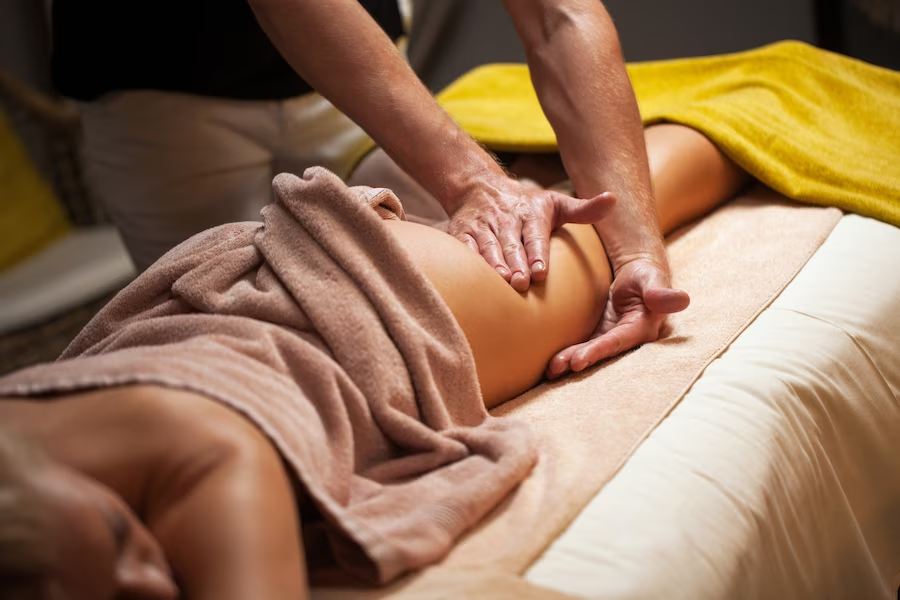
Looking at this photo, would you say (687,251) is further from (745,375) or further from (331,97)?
(331,97)

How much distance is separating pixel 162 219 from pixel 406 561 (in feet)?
4.82

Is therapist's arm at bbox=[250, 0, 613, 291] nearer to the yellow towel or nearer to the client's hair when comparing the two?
the client's hair

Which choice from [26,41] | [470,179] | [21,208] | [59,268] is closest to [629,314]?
[470,179]

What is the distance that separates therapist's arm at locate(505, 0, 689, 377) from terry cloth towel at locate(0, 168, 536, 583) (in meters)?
0.26

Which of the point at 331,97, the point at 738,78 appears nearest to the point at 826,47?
the point at 738,78

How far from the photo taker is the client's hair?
502mm

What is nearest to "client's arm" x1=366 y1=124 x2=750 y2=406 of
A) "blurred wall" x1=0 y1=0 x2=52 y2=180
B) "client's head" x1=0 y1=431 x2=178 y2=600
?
"client's head" x1=0 y1=431 x2=178 y2=600

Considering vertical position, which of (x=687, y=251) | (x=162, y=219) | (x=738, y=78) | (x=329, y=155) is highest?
(x=738, y=78)

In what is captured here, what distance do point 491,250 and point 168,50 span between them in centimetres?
108

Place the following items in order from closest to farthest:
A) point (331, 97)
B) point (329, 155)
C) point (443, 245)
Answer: point (443, 245), point (331, 97), point (329, 155)

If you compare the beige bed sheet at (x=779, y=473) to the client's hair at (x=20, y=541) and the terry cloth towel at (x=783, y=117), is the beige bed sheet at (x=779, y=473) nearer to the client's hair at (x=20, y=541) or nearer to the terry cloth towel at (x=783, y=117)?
the terry cloth towel at (x=783, y=117)

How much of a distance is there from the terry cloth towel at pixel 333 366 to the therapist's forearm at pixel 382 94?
0.25 meters

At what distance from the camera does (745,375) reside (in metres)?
0.94

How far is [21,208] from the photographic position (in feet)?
8.74
